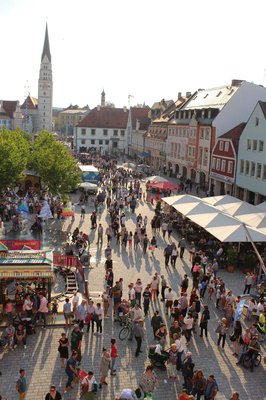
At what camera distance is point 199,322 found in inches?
669

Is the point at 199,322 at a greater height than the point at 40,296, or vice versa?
the point at 40,296

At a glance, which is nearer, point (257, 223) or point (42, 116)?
point (257, 223)

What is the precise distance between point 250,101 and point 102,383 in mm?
42539

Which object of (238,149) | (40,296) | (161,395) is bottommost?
(161,395)

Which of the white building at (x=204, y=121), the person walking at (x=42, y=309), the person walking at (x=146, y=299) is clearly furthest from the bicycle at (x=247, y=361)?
the white building at (x=204, y=121)

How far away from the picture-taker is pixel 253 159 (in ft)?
131

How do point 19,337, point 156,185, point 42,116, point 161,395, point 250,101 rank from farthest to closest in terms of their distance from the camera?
point 42,116 < point 250,101 < point 156,185 < point 19,337 < point 161,395

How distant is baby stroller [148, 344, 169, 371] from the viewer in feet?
43.9

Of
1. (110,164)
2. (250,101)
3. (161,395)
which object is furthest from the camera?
(110,164)

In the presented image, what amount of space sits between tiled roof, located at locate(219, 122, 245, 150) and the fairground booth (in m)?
29.7

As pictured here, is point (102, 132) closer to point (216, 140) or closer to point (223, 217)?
point (216, 140)

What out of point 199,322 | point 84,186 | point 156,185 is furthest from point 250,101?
point 199,322

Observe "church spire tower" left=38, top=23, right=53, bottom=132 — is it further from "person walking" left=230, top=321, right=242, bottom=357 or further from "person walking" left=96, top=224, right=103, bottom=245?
"person walking" left=230, top=321, right=242, bottom=357

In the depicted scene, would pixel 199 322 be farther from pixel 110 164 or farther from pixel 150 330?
pixel 110 164
